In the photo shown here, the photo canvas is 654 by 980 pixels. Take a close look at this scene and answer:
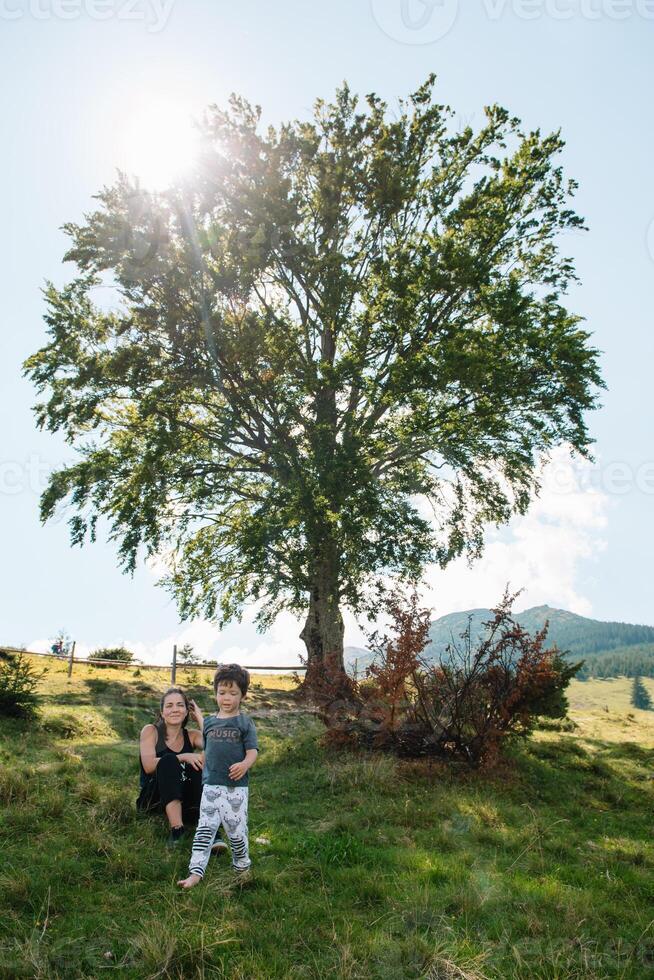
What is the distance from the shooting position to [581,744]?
13680 mm

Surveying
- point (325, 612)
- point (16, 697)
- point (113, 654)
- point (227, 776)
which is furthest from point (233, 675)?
point (113, 654)

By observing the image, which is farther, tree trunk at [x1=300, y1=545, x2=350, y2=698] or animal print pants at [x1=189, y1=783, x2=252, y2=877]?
tree trunk at [x1=300, y1=545, x2=350, y2=698]

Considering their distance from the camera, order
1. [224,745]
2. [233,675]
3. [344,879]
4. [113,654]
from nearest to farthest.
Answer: [344,879]
[224,745]
[233,675]
[113,654]

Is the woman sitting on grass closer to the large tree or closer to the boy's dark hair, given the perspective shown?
the boy's dark hair

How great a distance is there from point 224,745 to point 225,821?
24.3 inches

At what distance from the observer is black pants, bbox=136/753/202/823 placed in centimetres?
622

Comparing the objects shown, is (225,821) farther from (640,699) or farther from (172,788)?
(640,699)

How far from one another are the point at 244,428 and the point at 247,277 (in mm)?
5157

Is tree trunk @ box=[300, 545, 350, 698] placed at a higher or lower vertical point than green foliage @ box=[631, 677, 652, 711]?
higher

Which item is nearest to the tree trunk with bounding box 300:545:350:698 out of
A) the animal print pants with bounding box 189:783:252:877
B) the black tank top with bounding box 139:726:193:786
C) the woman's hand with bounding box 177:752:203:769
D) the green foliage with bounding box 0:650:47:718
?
the green foliage with bounding box 0:650:47:718

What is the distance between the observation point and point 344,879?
5.29 m

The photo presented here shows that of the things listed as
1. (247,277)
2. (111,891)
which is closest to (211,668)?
(247,277)

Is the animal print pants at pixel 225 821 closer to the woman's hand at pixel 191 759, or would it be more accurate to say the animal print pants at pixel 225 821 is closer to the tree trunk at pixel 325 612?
the woman's hand at pixel 191 759

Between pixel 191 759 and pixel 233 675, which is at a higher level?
pixel 233 675
